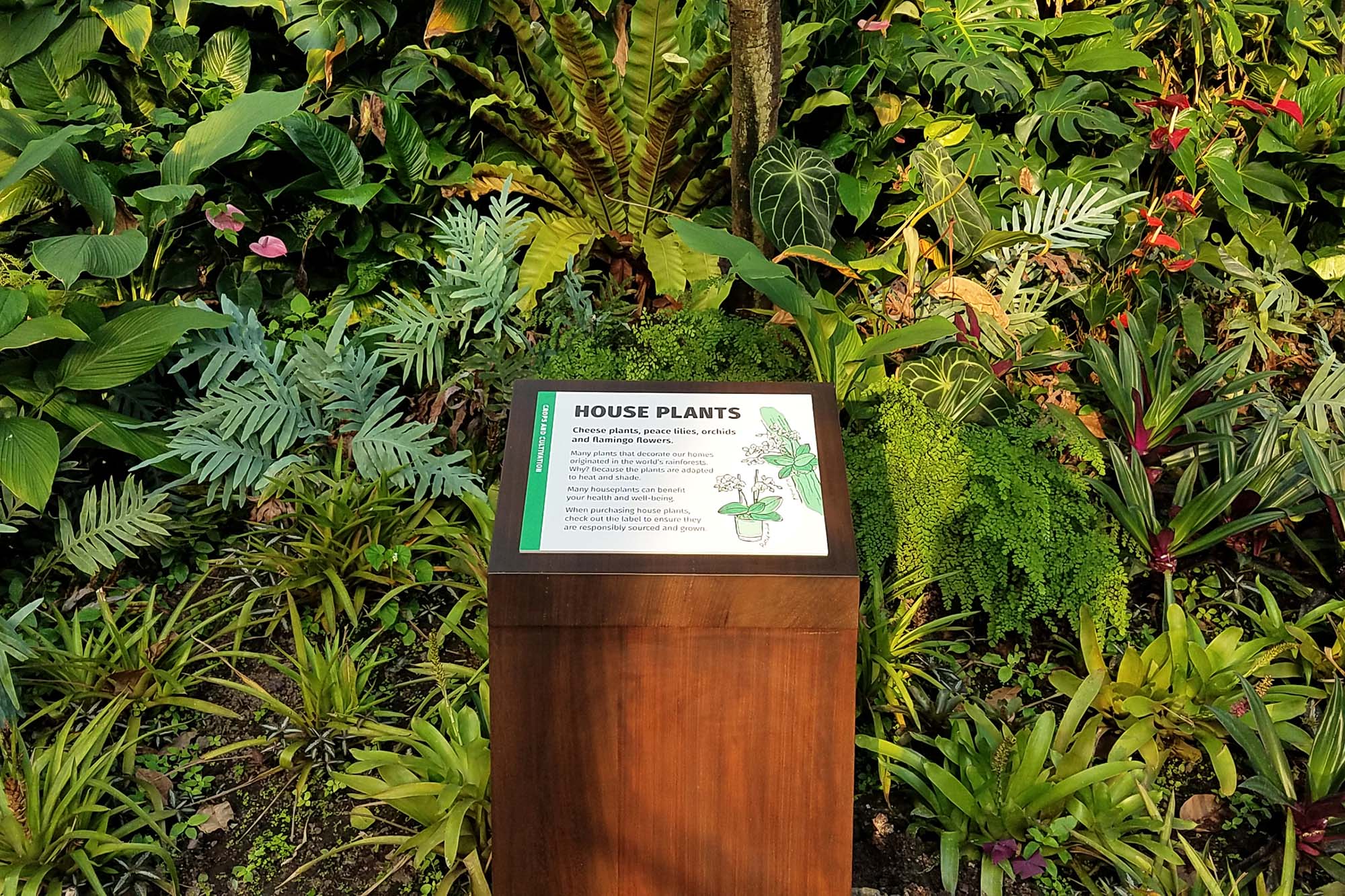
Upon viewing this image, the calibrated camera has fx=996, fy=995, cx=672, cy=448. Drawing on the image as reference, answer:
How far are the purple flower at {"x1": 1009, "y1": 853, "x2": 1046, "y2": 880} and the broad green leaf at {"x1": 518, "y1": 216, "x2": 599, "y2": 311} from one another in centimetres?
205

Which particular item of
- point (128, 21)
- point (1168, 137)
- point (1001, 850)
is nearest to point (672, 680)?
point (1001, 850)

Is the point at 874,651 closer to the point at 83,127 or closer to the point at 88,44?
the point at 83,127

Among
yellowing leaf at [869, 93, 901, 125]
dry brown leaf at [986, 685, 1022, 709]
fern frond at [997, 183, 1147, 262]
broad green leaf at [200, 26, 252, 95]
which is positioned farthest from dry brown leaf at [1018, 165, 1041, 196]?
broad green leaf at [200, 26, 252, 95]

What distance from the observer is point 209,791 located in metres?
2.22

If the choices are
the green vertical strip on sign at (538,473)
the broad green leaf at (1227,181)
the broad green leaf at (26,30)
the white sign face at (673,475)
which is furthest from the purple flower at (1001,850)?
the broad green leaf at (26,30)

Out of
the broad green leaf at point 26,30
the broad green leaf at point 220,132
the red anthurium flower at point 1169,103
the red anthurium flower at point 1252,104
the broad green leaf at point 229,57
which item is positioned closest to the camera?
the broad green leaf at point 220,132

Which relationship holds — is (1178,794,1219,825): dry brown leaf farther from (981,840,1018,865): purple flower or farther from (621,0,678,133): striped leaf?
(621,0,678,133): striped leaf

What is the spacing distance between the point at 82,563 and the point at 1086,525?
2.51 metres

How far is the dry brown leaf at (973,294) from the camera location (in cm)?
281

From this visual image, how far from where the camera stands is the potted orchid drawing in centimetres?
161

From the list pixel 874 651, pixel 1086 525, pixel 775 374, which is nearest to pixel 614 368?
pixel 775 374

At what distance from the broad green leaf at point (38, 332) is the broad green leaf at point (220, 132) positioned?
668 millimetres

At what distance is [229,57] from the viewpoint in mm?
3496

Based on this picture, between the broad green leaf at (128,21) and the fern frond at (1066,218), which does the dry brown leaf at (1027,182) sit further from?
the broad green leaf at (128,21)
